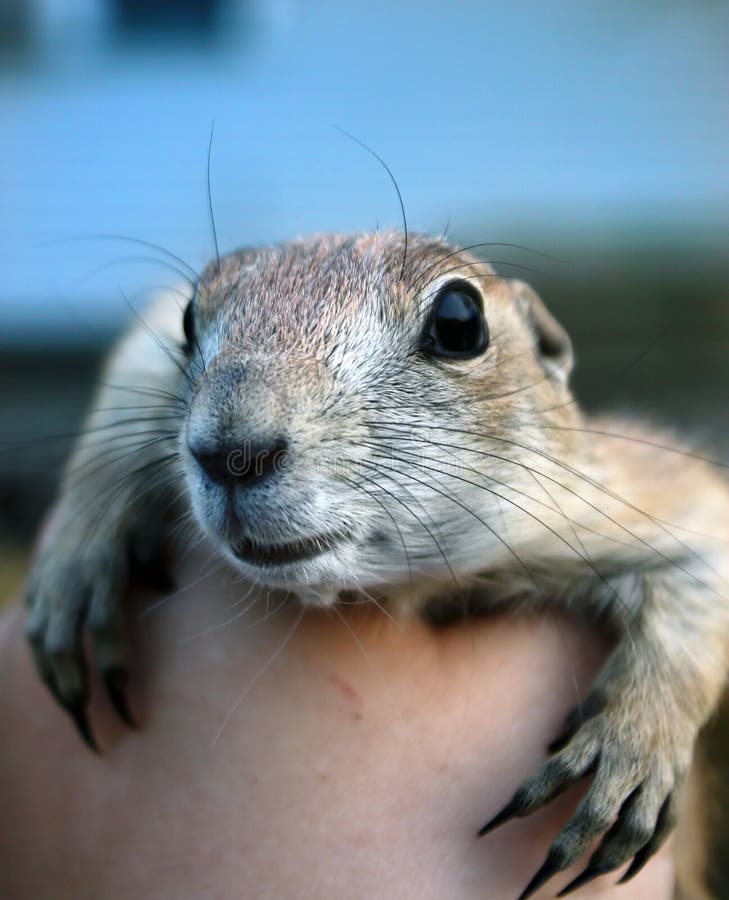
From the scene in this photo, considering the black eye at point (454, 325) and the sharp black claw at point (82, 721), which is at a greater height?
the black eye at point (454, 325)

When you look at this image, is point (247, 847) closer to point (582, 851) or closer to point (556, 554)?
point (582, 851)

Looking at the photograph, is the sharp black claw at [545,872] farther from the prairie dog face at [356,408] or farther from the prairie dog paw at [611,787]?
the prairie dog face at [356,408]

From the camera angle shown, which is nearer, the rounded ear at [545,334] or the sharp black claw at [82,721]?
the sharp black claw at [82,721]

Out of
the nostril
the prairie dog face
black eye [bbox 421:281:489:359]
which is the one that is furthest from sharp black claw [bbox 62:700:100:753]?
black eye [bbox 421:281:489:359]

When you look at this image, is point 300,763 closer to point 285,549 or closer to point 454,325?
point 285,549

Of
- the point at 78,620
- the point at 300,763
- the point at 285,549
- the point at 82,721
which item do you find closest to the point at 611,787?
the point at 300,763

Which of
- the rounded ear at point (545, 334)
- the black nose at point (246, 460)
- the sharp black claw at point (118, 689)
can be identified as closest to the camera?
the black nose at point (246, 460)

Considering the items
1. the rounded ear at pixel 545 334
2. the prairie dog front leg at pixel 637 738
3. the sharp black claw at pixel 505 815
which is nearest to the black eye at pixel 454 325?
the rounded ear at pixel 545 334

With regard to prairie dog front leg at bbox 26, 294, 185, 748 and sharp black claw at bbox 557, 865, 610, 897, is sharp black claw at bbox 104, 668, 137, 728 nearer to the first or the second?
prairie dog front leg at bbox 26, 294, 185, 748
